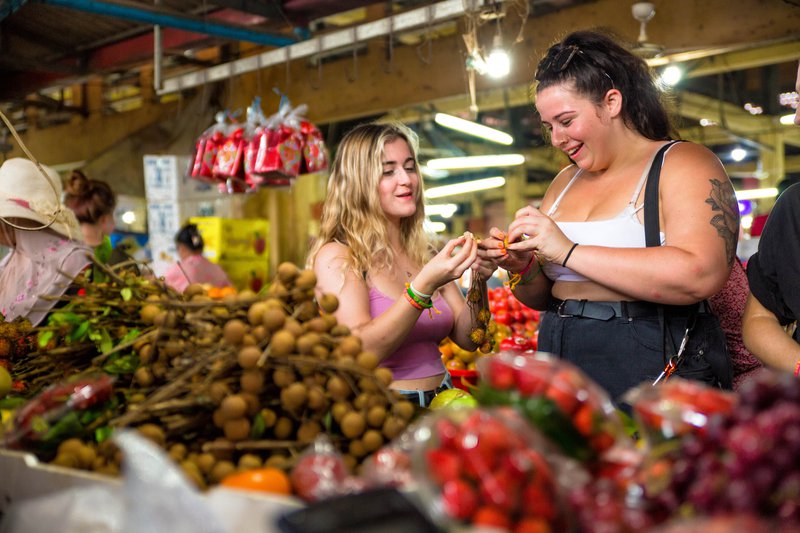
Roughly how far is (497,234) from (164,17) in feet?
9.08

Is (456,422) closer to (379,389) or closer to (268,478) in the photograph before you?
(268,478)

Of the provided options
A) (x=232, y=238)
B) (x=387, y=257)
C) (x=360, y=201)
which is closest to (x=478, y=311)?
(x=387, y=257)

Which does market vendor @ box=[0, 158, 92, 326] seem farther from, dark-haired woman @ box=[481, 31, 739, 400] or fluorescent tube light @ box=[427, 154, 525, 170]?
fluorescent tube light @ box=[427, 154, 525, 170]

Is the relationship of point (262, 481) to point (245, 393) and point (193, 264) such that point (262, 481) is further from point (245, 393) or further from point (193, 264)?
point (193, 264)

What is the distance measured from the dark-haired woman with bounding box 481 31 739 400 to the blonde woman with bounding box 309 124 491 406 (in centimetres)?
28

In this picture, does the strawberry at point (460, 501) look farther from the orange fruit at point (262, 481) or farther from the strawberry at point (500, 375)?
the orange fruit at point (262, 481)

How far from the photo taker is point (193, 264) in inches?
245

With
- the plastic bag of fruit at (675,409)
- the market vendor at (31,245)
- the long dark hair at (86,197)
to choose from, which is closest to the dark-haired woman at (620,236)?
the plastic bag of fruit at (675,409)

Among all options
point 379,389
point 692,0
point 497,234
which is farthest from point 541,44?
point 379,389

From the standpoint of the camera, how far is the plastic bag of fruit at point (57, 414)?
1.38 metres

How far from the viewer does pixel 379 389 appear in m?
1.42

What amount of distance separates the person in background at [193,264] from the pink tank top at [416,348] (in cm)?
403

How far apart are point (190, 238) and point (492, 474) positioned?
575 cm

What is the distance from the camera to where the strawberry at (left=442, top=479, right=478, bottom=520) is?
0.88m
